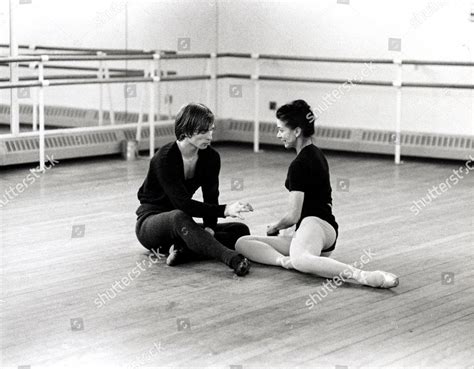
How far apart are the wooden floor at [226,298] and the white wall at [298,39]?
8.30ft

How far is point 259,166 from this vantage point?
951 centimetres

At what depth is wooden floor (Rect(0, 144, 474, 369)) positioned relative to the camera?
12.6 ft

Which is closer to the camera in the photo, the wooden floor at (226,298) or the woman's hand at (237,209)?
the wooden floor at (226,298)

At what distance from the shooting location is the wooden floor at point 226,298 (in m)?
3.83

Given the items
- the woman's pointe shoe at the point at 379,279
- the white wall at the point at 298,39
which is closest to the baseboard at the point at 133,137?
the white wall at the point at 298,39

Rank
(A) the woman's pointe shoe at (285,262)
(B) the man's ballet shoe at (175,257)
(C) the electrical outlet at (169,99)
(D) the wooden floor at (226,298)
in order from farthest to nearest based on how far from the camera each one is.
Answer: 1. (C) the electrical outlet at (169,99)
2. (B) the man's ballet shoe at (175,257)
3. (A) the woman's pointe shoe at (285,262)
4. (D) the wooden floor at (226,298)

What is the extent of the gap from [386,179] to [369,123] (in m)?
1.89

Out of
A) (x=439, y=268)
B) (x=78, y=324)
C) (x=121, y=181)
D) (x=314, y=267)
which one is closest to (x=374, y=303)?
(x=314, y=267)

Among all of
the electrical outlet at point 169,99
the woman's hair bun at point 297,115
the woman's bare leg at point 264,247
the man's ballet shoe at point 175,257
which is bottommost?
the man's ballet shoe at point 175,257

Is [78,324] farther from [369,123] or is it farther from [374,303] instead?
[369,123]

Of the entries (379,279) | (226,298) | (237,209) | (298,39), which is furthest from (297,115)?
(298,39)

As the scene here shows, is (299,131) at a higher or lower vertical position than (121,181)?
higher

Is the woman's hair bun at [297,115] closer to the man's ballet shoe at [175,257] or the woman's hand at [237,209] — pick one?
the woman's hand at [237,209]

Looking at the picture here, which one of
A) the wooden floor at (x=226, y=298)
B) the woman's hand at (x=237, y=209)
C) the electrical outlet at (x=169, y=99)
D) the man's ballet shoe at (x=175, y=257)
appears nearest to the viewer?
the wooden floor at (x=226, y=298)
